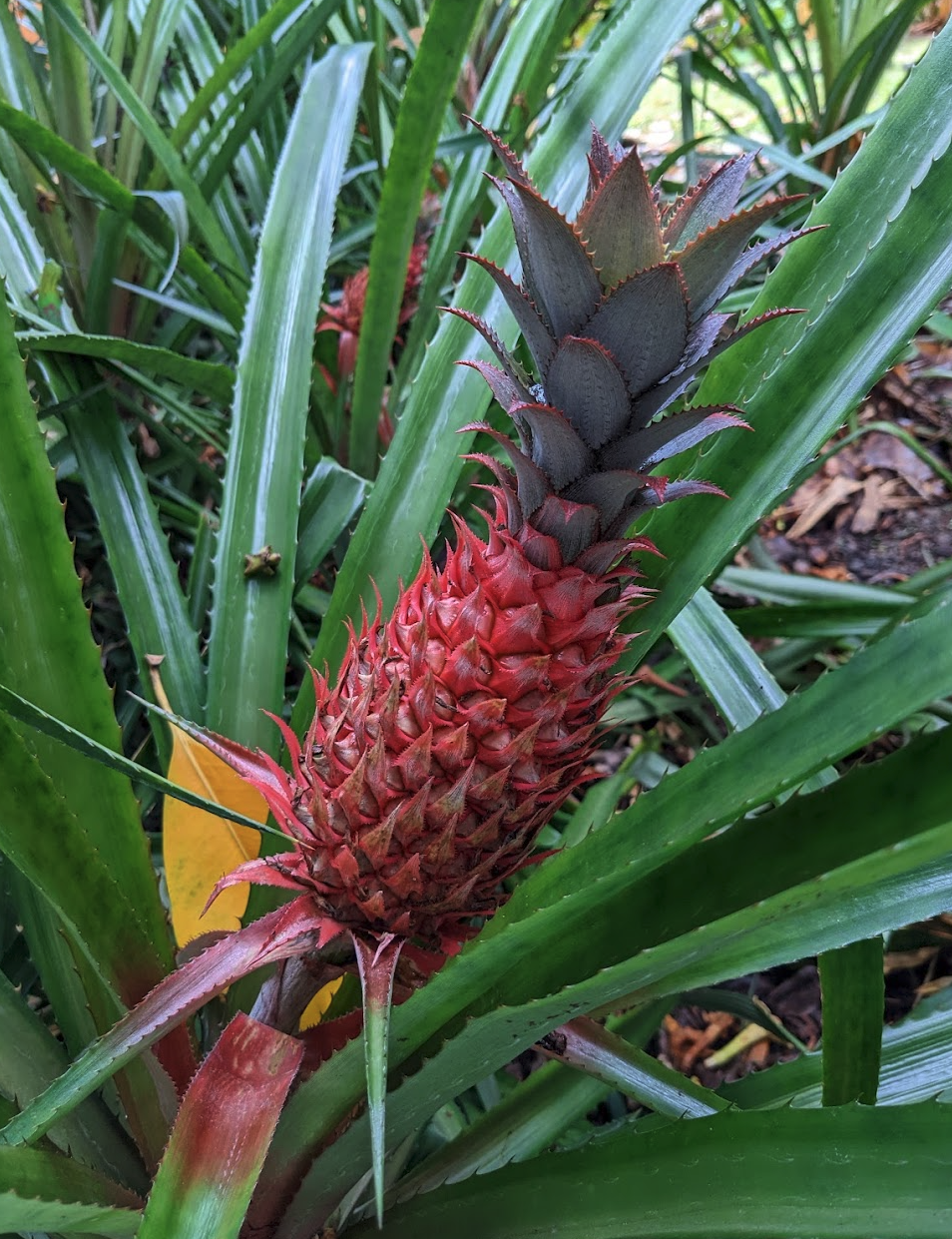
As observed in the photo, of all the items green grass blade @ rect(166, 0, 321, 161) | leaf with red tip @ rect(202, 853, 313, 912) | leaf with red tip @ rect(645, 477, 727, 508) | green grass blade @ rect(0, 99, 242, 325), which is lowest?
leaf with red tip @ rect(202, 853, 313, 912)

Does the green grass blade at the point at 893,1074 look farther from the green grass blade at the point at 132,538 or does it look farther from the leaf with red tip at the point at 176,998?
the green grass blade at the point at 132,538

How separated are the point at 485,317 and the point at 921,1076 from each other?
79 centimetres

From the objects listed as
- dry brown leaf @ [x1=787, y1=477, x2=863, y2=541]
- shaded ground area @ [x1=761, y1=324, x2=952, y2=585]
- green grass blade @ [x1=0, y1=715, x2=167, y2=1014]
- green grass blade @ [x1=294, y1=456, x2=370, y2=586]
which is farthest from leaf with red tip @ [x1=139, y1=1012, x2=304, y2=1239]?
dry brown leaf @ [x1=787, y1=477, x2=863, y2=541]

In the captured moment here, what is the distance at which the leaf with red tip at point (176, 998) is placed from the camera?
0.48 m

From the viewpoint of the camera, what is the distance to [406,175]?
0.97m

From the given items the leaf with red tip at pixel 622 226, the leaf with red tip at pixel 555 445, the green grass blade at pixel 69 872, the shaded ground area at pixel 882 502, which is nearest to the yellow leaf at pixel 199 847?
the green grass blade at pixel 69 872

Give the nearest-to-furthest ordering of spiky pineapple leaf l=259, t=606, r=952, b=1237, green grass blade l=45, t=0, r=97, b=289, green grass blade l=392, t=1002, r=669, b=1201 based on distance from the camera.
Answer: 1. spiky pineapple leaf l=259, t=606, r=952, b=1237
2. green grass blade l=392, t=1002, r=669, b=1201
3. green grass blade l=45, t=0, r=97, b=289

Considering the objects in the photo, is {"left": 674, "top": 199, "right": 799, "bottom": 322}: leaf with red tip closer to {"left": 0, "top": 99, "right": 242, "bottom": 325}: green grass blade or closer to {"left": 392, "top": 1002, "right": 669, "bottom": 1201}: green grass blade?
{"left": 392, "top": 1002, "right": 669, "bottom": 1201}: green grass blade

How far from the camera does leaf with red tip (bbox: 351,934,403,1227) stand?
42cm

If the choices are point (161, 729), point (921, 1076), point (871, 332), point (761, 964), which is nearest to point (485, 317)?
point (871, 332)

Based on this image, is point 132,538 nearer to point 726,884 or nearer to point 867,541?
point 726,884

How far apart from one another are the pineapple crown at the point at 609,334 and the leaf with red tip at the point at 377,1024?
0.89 ft

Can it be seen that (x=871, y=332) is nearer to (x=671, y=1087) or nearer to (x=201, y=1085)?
(x=671, y=1087)

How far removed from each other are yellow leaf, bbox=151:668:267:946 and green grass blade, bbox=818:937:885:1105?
487 millimetres
